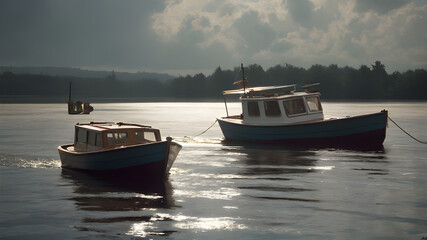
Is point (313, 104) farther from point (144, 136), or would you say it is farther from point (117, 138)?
point (117, 138)

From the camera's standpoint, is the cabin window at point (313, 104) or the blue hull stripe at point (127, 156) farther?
the cabin window at point (313, 104)

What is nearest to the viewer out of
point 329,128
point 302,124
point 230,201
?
point 230,201

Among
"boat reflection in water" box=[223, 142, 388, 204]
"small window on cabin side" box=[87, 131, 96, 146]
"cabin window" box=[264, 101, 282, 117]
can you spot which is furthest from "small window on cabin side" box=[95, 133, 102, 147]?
"cabin window" box=[264, 101, 282, 117]

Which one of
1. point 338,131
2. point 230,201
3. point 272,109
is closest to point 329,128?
point 338,131

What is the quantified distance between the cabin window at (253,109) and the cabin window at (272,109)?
0.82 m

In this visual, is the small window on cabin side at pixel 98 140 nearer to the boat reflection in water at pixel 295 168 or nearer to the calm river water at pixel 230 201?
the calm river water at pixel 230 201

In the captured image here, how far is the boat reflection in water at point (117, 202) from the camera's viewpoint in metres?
15.1

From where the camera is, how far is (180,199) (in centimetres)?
1883

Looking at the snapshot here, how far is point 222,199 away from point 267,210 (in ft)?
7.51

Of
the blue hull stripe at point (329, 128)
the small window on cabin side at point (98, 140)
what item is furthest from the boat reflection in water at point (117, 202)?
the blue hull stripe at point (329, 128)

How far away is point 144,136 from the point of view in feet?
80.0

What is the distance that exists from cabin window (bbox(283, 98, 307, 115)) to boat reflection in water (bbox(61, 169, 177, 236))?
52.8 feet

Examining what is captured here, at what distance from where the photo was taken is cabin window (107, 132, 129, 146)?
78.2ft

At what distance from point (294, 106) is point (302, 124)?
1683 mm
